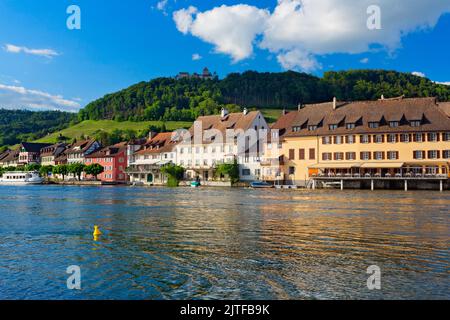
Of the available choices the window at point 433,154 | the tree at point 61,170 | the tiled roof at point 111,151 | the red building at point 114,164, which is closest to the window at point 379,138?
the window at point 433,154

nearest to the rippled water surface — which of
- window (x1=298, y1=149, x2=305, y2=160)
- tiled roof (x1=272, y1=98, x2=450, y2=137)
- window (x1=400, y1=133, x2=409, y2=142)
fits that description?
window (x1=400, y1=133, x2=409, y2=142)

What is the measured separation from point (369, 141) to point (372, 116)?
4290 millimetres

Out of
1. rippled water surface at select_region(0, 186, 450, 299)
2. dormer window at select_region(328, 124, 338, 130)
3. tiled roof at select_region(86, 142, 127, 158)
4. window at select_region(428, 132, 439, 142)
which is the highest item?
dormer window at select_region(328, 124, 338, 130)

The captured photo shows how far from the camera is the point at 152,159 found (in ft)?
358

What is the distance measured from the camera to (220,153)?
92.4 meters

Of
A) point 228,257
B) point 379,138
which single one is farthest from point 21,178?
point 228,257

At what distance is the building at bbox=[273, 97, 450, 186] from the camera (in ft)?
223

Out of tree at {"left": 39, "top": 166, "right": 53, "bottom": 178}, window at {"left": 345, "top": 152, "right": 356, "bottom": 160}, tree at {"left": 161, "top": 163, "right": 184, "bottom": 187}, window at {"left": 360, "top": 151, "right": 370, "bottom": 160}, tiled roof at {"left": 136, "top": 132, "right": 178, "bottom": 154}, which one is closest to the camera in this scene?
window at {"left": 360, "top": 151, "right": 370, "bottom": 160}

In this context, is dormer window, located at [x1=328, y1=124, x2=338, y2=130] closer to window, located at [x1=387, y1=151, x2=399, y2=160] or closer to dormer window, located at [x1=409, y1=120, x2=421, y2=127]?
window, located at [x1=387, y1=151, x2=399, y2=160]

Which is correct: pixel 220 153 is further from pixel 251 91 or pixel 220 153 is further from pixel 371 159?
pixel 251 91

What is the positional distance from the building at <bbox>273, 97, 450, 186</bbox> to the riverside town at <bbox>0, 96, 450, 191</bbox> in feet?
0.44

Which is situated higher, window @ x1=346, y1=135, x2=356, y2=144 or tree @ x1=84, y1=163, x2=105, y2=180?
window @ x1=346, y1=135, x2=356, y2=144

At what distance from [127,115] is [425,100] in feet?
432

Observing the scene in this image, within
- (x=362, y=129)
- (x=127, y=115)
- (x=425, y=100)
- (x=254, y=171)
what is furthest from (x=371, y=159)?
(x=127, y=115)
